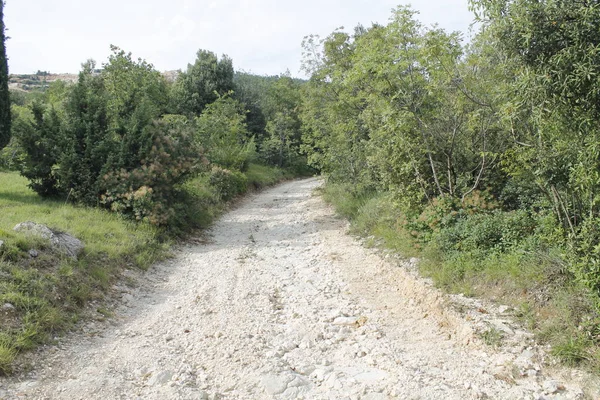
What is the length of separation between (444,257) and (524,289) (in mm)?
2025

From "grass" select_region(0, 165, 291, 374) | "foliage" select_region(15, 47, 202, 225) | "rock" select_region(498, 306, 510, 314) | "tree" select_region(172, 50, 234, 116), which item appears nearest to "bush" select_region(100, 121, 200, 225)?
"foliage" select_region(15, 47, 202, 225)

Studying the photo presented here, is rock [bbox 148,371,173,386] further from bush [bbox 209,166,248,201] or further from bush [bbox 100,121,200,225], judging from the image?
bush [bbox 209,166,248,201]

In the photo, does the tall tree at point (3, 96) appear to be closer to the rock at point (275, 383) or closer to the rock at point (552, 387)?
the rock at point (275, 383)

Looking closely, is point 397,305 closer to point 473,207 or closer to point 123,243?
point 473,207

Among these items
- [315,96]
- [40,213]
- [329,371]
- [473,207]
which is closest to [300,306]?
[329,371]

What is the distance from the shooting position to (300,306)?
7.66 meters

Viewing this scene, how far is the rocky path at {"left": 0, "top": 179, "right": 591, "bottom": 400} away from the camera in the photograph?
16.0ft

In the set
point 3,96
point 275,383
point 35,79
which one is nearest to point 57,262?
point 275,383

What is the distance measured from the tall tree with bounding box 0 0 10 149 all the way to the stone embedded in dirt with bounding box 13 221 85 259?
707cm

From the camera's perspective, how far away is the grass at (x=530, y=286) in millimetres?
5102

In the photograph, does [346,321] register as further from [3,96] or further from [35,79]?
[35,79]

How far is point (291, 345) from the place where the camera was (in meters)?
6.13

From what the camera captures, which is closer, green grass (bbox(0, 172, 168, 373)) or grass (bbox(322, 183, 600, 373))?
grass (bbox(322, 183, 600, 373))

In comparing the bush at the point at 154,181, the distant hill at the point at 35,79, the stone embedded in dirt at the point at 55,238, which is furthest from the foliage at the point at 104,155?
the distant hill at the point at 35,79
